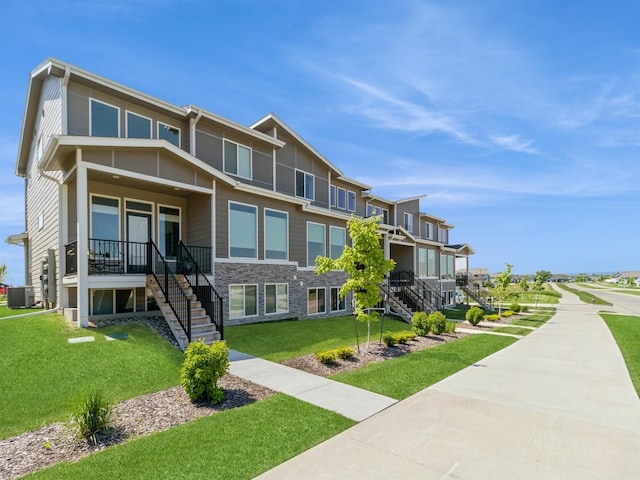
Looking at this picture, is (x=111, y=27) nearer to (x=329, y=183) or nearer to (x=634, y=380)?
(x=329, y=183)

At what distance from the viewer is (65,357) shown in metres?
7.76

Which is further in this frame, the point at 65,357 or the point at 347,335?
the point at 347,335

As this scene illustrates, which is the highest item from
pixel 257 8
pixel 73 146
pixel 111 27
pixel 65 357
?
pixel 257 8

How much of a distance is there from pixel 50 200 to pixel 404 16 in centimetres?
1369

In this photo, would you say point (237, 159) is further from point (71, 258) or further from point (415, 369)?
point (415, 369)

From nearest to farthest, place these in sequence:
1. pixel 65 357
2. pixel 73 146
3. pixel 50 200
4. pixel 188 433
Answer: pixel 188 433 < pixel 65 357 < pixel 73 146 < pixel 50 200

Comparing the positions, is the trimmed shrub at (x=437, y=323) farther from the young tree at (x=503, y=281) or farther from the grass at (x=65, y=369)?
the young tree at (x=503, y=281)

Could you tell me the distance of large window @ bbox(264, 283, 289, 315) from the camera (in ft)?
49.0

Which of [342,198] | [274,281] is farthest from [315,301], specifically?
[342,198]

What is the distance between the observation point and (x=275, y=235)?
616 inches

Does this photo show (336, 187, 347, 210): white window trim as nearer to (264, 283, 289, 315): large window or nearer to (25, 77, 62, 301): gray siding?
(264, 283, 289, 315): large window

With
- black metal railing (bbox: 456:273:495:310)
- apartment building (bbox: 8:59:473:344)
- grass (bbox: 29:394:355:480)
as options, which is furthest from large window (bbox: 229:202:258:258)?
black metal railing (bbox: 456:273:495:310)

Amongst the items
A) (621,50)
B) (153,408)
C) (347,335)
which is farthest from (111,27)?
(621,50)

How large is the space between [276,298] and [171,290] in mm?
5048
